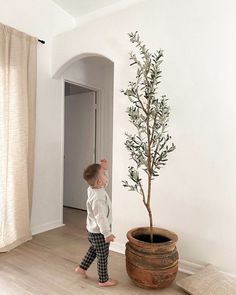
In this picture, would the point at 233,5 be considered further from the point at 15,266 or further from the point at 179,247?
the point at 15,266

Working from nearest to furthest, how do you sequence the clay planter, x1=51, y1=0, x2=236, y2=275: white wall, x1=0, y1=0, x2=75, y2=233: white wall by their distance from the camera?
the clay planter < x1=51, y1=0, x2=236, y2=275: white wall < x1=0, y1=0, x2=75, y2=233: white wall

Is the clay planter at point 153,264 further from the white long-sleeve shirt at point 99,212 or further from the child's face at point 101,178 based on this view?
the child's face at point 101,178

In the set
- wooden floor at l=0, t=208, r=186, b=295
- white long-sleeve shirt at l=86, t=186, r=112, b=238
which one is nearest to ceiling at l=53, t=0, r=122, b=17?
white long-sleeve shirt at l=86, t=186, r=112, b=238

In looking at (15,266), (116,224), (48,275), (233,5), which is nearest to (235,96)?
(233,5)

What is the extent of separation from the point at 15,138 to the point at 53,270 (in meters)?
1.45

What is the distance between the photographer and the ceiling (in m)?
3.42

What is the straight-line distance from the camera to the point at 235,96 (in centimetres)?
206

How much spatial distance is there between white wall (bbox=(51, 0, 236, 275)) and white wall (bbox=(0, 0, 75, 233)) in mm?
1225

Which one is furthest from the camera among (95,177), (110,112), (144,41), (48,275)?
(110,112)

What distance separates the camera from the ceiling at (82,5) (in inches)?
135

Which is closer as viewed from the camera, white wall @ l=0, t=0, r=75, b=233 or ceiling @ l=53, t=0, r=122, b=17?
white wall @ l=0, t=0, r=75, b=233

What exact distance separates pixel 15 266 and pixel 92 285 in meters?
0.82

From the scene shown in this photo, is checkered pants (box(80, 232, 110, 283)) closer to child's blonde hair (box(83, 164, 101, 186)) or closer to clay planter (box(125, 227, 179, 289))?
clay planter (box(125, 227, 179, 289))

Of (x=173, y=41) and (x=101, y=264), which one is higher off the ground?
(x=173, y=41)
